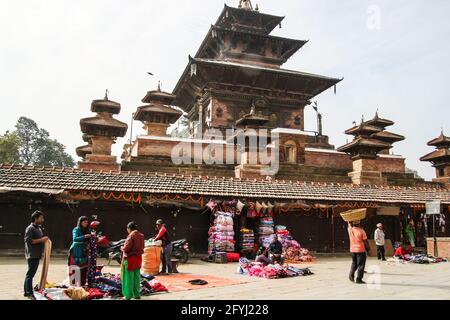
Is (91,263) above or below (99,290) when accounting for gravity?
above

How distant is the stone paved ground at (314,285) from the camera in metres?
6.84

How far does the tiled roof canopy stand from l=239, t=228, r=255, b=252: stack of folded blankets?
1.32 metres

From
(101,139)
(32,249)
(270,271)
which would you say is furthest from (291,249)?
(101,139)

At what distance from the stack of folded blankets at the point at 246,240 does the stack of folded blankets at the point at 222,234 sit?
1.43ft

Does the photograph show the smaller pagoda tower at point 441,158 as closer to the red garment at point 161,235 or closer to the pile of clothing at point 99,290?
the red garment at point 161,235

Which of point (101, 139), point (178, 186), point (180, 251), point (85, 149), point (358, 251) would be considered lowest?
point (180, 251)

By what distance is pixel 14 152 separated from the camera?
4347 centimetres

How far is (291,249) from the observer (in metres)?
13.6

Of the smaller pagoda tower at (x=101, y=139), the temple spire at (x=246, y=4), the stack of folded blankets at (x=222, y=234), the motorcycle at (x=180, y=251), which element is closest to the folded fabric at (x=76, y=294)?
the motorcycle at (x=180, y=251)

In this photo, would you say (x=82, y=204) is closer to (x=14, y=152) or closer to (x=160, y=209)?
(x=160, y=209)

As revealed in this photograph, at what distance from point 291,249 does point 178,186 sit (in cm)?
466

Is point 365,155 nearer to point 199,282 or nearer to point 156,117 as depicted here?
point 156,117

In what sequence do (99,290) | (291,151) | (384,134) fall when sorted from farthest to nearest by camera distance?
1. (384,134)
2. (291,151)
3. (99,290)
